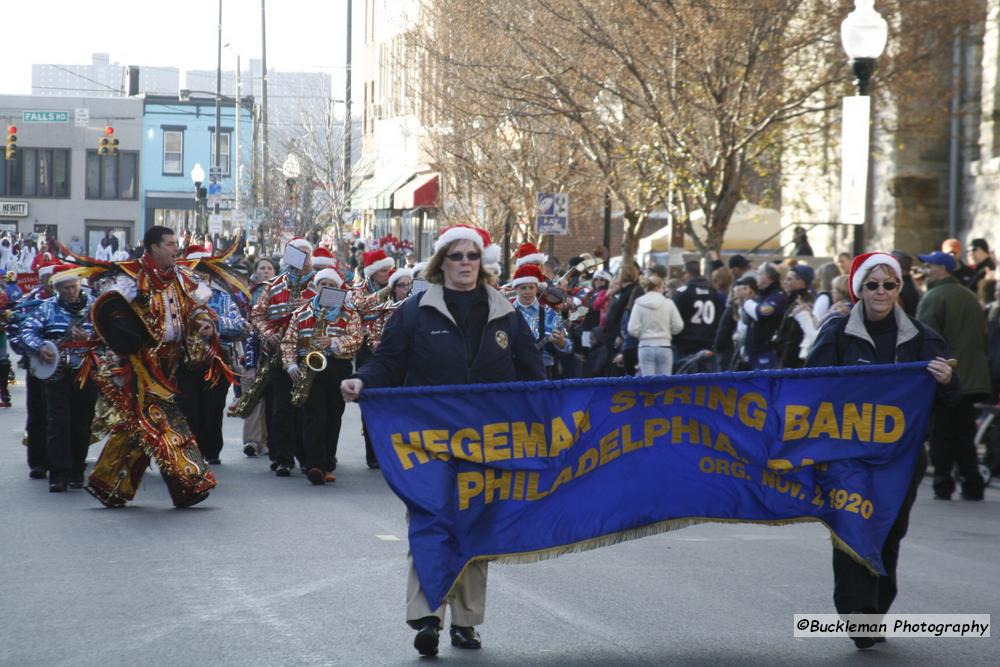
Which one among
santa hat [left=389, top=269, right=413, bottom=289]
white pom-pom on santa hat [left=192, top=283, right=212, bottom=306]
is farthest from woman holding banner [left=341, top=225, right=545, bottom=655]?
santa hat [left=389, top=269, right=413, bottom=289]

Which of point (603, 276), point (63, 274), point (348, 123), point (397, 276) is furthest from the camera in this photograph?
point (348, 123)

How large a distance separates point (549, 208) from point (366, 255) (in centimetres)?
1239

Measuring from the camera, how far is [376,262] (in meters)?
16.0

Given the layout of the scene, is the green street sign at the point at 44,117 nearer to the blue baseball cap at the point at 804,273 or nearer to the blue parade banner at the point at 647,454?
the blue baseball cap at the point at 804,273

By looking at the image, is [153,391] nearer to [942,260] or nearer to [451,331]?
[451,331]

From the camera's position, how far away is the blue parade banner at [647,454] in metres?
7.01

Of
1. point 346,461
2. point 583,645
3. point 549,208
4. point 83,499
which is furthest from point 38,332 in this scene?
point 549,208

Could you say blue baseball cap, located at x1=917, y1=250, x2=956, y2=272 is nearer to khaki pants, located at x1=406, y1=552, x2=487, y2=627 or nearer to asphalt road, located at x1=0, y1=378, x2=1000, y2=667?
asphalt road, located at x1=0, y1=378, x2=1000, y2=667

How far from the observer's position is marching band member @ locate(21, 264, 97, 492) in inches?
505

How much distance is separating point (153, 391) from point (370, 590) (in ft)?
11.5

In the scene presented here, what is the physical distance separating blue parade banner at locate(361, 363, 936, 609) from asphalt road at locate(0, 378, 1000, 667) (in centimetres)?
57

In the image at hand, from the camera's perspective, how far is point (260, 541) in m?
10.3

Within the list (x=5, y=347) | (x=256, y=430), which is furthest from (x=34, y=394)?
(x=5, y=347)

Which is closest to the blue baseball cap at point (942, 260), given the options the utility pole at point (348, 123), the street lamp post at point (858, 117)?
the street lamp post at point (858, 117)
